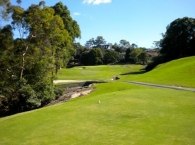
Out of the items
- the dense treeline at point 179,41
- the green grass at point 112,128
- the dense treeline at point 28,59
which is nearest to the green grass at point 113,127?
the green grass at point 112,128

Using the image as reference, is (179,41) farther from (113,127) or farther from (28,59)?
(113,127)

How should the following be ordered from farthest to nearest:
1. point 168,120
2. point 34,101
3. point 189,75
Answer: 1. point 189,75
2. point 34,101
3. point 168,120

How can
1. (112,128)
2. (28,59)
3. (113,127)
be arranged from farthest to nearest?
(28,59), (113,127), (112,128)

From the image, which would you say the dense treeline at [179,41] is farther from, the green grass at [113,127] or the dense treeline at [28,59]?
the green grass at [113,127]

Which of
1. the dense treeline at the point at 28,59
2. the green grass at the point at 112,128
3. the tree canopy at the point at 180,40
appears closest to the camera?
the green grass at the point at 112,128

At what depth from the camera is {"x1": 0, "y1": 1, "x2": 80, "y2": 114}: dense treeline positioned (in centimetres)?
2619

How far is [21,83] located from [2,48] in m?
4.69

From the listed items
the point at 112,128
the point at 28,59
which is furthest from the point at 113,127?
the point at 28,59

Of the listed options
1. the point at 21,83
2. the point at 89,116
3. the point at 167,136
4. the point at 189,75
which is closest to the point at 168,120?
the point at 167,136

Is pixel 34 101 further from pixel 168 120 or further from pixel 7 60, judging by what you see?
pixel 168 120

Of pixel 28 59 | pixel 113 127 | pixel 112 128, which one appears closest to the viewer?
pixel 112 128

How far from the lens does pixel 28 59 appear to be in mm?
27891

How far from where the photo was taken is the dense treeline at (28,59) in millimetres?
26188

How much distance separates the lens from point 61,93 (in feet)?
105
